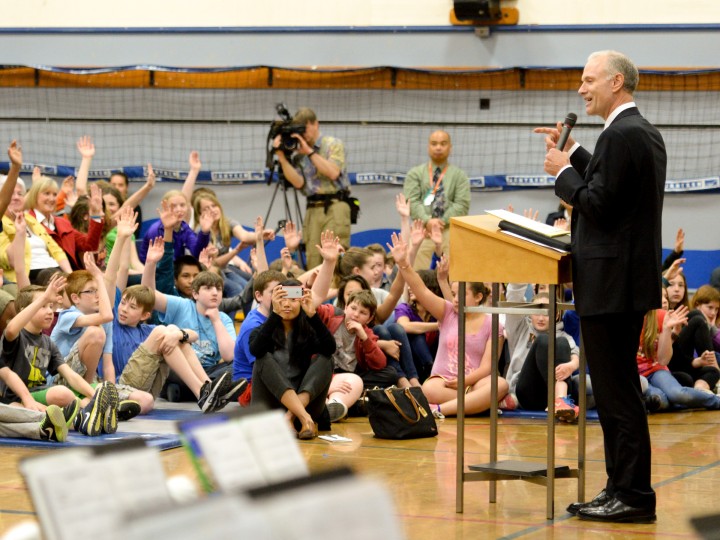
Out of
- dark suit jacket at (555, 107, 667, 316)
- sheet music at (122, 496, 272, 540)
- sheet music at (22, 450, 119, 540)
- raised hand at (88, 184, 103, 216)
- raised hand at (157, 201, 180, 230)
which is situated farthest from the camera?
raised hand at (88, 184, 103, 216)

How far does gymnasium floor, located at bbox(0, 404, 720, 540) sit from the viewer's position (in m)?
4.14

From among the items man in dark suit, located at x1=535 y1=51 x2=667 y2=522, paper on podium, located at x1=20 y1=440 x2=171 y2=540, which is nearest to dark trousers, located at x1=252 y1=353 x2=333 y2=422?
man in dark suit, located at x1=535 y1=51 x2=667 y2=522

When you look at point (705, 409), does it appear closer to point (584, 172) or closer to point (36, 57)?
point (584, 172)

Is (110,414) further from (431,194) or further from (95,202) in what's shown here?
(431,194)

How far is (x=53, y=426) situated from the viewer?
5.70 m

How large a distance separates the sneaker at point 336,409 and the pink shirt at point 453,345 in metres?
0.74

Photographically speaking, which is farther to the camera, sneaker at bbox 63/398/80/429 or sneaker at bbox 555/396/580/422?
sneaker at bbox 555/396/580/422

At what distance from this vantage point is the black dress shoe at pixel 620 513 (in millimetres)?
4133

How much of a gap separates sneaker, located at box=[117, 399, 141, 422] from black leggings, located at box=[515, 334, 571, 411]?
8.03 ft

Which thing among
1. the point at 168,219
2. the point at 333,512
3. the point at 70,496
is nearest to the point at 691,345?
the point at 168,219

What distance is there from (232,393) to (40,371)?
1.14 meters

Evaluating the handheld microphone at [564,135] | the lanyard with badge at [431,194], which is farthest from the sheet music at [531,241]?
the lanyard with badge at [431,194]

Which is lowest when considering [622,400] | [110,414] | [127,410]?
[127,410]

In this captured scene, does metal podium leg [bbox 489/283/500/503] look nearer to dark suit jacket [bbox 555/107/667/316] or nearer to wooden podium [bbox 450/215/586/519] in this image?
wooden podium [bbox 450/215/586/519]
